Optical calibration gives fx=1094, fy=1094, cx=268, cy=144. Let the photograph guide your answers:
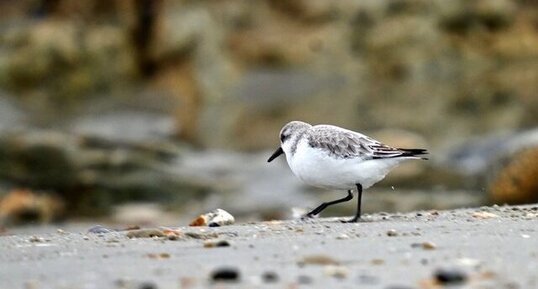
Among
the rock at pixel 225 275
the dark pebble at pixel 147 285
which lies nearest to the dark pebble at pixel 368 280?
the rock at pixel 225 275

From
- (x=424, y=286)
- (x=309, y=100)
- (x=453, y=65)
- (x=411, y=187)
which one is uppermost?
(x=453, y=65)

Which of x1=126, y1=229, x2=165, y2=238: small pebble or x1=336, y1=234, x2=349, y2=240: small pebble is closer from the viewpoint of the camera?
x1=336, y1=234, x2=349, y2=240: small pebble

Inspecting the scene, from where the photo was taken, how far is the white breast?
7355 mm

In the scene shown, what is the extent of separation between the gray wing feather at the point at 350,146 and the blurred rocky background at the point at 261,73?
10268 millimetres

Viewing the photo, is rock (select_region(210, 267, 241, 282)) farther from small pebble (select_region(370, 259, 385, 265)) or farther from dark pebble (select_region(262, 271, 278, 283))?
small pebble (select_region(370, 259, 385, 265))

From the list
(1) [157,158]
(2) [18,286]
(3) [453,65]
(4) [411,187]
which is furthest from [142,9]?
(2) [18,286]

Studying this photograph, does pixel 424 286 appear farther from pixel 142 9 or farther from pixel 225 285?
pixel 142 9

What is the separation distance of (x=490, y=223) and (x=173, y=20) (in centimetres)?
2278

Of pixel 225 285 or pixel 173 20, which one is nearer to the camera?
pixel 225 285

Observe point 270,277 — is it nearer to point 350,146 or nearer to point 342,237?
point 342,237

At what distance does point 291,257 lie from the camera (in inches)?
198

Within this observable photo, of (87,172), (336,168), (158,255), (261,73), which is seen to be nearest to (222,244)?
(158,255)

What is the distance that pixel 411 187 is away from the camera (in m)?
16.2

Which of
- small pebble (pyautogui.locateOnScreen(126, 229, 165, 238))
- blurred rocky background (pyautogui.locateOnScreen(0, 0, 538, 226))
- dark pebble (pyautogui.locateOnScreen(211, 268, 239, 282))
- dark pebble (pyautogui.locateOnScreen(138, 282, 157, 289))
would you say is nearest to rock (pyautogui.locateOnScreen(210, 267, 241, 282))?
dark pebble (pyautogui.locateOnScreen(211, 268, 239, 282))
